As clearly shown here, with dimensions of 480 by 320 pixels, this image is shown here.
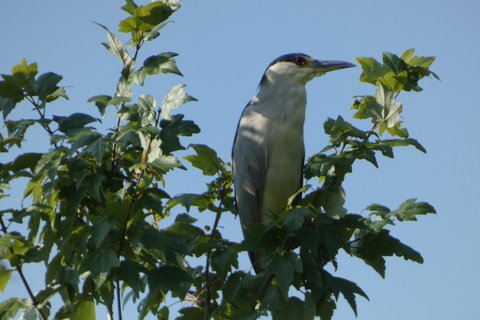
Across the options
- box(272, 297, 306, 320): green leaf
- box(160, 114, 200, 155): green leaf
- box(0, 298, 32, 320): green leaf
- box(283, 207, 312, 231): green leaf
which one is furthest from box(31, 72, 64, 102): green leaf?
box(272, 297, 306, 320): green leaf

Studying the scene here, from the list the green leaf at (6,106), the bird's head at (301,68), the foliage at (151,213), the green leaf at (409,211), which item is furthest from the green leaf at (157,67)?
the bird's head at (301,68)

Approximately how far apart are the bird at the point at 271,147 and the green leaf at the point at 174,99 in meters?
1.73

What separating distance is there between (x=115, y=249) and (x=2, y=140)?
30.6 inches

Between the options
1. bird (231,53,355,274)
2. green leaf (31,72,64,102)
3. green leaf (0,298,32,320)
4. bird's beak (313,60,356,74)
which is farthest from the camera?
bird's beak (313,60,356,74)

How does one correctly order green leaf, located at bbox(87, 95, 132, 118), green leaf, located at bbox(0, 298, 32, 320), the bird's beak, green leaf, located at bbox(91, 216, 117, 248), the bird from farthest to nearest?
the bird's beak
the bird
green leaf, located at bbox(87, 95, 132, 118)
green leaf, located at bbox(0, 298, 32, 320)
green leaf, located at bbox(91, 216, 117, 248)

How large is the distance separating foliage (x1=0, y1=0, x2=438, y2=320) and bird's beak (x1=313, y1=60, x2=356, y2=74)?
5.35 feet

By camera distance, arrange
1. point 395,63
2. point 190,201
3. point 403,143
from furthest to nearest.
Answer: point 190,201 → point 395,63 → point 403,143

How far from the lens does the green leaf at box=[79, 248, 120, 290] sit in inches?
89.4

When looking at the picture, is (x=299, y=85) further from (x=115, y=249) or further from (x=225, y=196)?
(x=115, y=249)

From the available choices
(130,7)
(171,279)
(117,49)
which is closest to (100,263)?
(171,279)

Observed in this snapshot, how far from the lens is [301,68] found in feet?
15.3

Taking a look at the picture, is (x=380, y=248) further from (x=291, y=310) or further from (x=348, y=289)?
(x=291, y=310)

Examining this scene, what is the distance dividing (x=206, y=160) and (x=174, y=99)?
61cm

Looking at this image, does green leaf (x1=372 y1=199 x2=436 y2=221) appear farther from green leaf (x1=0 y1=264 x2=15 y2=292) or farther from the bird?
green leaf (x1=0 y1=264 x2=15 y2=292)
